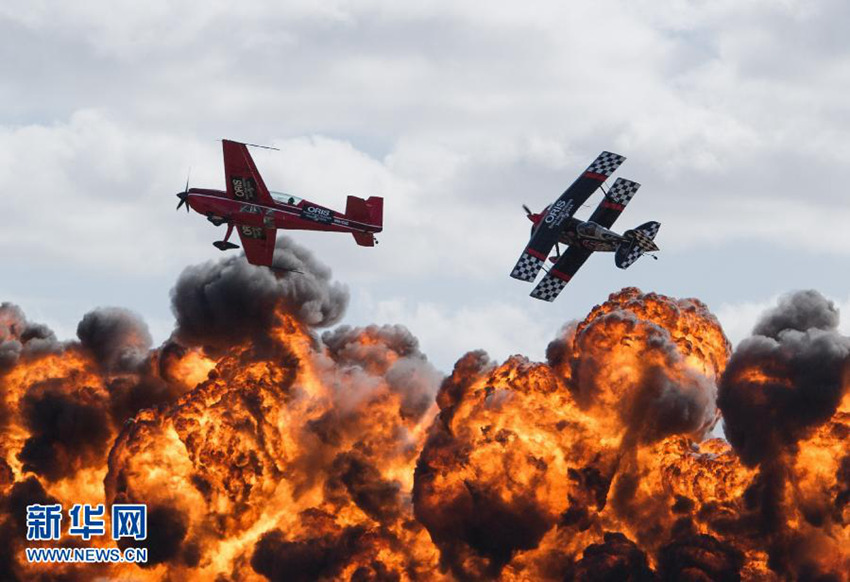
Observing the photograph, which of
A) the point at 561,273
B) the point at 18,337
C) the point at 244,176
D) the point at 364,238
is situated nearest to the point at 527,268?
the point at 561,273

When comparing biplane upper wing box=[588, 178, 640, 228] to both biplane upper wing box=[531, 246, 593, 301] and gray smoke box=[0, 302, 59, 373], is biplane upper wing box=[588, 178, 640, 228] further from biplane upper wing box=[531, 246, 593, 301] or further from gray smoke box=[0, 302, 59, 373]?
gray smoke box=[0, 302, 59, 373]

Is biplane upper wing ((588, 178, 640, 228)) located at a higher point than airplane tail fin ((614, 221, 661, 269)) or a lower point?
higher

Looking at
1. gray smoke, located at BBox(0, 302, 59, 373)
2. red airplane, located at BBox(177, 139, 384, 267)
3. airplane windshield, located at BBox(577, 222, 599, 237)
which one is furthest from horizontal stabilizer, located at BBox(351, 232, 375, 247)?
gray smoke, located at BBox(0, 302, 59, 373)

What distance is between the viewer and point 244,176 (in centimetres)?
12662

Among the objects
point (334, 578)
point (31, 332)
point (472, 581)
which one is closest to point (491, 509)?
point (472, 581)

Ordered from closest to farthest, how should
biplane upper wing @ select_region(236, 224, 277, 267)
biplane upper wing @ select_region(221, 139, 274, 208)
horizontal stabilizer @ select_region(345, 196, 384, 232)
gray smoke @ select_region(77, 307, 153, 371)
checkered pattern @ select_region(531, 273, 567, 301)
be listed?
checkered pattern @ select_region(531, 273, 567, 301) < horizontal stabilizer @ select_region(345, 196, 384, 232) < biplane upper wing @ select_region(221, 139, 274, 208) < biplane upper wing @ select_region(236, 224, 277, 267) < gray smoke @ select_region(77, 307, 153, 371)

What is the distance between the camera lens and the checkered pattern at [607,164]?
12512 cm

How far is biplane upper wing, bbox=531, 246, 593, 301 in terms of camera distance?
121m

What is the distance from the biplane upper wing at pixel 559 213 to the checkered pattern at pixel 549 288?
1.73 meters

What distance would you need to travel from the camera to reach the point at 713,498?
12225 centimetres

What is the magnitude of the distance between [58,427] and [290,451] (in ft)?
74.9

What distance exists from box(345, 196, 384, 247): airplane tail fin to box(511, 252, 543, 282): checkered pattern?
12394mm

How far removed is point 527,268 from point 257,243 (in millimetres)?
23922

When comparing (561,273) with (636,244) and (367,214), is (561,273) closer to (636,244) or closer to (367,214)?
(636,244)
